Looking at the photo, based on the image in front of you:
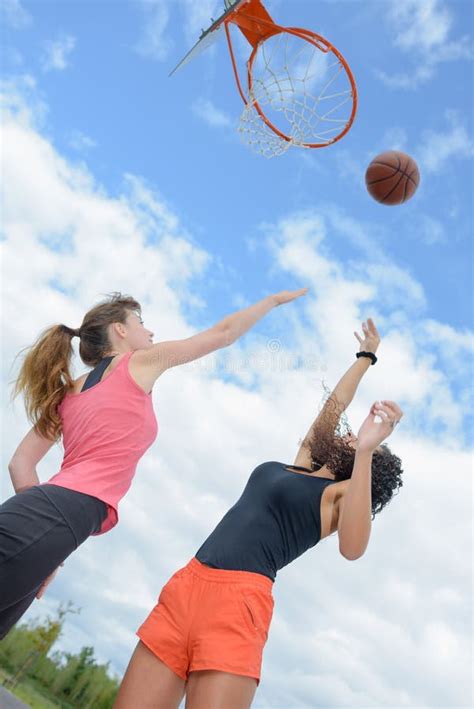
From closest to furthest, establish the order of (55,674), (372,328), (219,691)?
(219,691)
(372,328)
(55,674)

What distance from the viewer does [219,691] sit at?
3.00 meters

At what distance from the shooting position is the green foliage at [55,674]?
55.0 feet

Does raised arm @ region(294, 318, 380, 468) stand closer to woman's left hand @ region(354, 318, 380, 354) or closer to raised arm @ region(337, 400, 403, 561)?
woman's left hand @ region(354, 318, 380, 354)

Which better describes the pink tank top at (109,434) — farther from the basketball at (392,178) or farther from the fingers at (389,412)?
the basketball at (392,178)

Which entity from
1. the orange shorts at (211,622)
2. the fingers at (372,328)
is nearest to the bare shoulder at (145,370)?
the orange shorts at (211,622)

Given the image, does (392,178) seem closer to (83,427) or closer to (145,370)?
(145,370)

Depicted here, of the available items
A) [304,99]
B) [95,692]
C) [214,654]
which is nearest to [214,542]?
[214,654]

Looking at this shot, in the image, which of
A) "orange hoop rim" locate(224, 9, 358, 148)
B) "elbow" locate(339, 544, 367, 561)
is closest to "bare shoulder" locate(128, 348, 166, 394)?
"elbow" locate(339, 544, 367, 561)

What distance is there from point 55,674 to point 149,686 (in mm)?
16498

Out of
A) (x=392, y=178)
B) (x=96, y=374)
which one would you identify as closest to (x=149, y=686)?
(x=96, y=374)

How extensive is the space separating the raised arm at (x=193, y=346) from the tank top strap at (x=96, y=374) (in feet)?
0.68

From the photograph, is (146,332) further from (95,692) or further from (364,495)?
(95,692)

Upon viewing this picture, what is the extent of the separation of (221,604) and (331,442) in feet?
3.75

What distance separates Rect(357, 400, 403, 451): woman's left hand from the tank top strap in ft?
4.73
